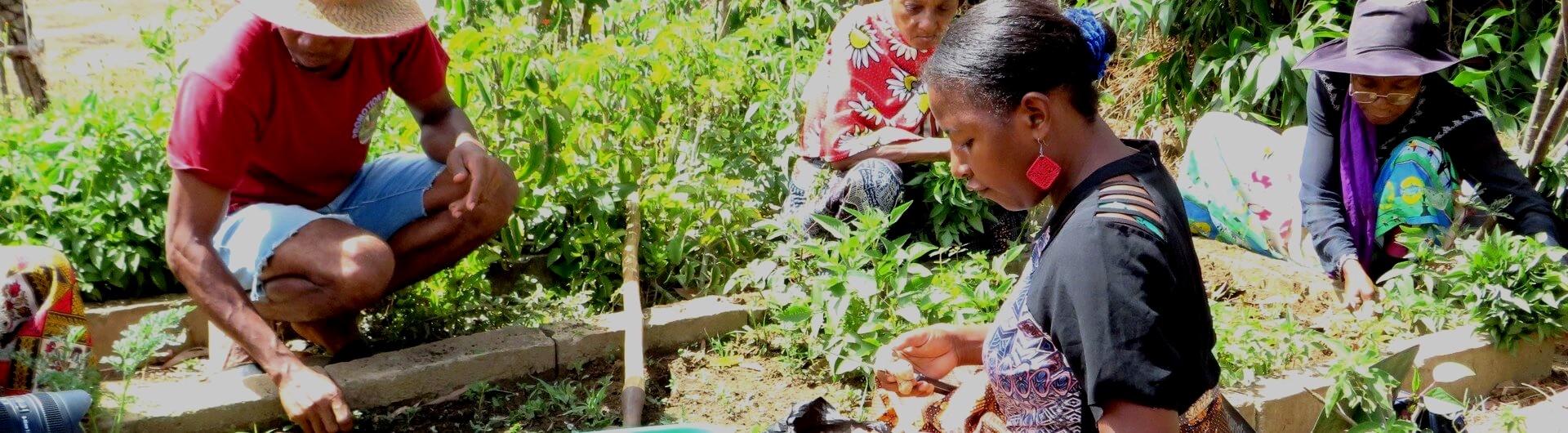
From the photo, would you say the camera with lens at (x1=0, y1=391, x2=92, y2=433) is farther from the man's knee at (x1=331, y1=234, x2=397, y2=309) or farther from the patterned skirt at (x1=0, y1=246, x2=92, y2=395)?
the man's knee at (x1=331, y1=234, x2=397, y2=309)

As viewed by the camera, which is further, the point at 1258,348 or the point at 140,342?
the point at 1258,348

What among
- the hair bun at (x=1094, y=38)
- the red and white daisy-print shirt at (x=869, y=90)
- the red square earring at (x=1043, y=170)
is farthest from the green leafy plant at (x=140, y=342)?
the red and white daisy-print shirt at (x=869, y=90)

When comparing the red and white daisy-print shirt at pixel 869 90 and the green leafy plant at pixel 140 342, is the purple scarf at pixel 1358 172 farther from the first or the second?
the green leafy plant at pixel 140 342

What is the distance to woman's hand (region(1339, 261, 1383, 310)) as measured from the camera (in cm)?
345

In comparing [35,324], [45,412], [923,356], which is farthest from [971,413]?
[35,324]

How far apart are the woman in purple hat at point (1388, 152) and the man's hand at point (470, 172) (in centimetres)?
232

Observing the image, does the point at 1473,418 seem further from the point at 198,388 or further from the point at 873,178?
the point at 198,388

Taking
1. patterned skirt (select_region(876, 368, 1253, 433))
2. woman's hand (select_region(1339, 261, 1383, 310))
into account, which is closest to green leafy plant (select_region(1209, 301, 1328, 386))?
woman's hand (select_region(1339, 261, 1383, 310))

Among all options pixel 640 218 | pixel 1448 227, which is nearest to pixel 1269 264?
pixel 1448 227

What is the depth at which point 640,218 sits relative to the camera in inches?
149

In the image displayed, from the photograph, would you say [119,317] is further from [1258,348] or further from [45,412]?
[1258,348]

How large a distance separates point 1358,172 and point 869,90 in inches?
56.3

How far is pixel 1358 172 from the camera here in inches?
142

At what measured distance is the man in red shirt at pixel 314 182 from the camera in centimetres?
271
